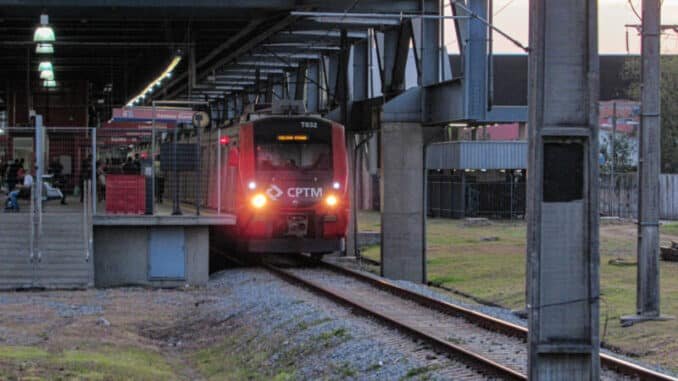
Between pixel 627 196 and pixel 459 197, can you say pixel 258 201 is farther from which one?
pixel 459 197

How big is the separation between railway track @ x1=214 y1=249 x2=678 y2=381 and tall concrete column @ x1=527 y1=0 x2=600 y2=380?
5.96 feet

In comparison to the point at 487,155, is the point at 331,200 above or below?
below

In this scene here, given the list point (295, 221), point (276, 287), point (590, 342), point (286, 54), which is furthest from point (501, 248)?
point (590, 342)

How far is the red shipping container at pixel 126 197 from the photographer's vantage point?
79.6 ft

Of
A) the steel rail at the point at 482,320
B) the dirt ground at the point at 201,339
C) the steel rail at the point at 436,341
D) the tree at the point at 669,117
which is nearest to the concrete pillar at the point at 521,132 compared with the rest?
the tree at the point at 669,117

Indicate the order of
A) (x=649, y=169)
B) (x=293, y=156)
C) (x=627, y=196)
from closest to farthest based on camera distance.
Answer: (x=649, y=169) → (x=293, y=156) → (x=627, y=196)

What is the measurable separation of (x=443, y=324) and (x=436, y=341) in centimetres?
243

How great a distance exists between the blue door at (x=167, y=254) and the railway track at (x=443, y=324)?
6.59ft

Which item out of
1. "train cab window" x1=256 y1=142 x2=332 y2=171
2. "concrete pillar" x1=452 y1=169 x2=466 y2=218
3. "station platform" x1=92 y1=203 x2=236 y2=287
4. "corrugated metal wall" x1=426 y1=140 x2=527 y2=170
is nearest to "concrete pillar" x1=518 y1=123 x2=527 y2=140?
"corrugated metal wall" x1=426 y1=140 x2=527 y2=170

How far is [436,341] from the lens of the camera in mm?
13586

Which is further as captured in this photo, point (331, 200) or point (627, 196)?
point (627, 196)

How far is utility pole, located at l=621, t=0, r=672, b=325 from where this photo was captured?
641 inches

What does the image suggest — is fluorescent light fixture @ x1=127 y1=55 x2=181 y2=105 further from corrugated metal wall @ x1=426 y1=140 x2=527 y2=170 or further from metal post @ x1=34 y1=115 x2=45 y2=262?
corrugated metal wall @ x1=426 y1=140 x2=527 y2=170

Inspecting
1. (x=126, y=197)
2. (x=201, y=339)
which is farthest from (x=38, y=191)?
(x=201, y=339)
